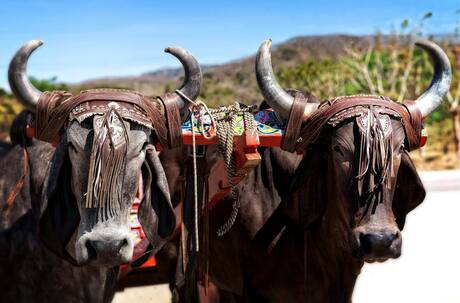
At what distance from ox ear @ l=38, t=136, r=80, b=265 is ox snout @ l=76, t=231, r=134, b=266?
29cm

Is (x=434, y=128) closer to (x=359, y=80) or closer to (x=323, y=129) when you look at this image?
(x=359, y=80)

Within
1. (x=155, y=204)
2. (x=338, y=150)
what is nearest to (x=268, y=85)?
(x=338, y=150)

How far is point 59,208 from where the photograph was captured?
3.61 meters

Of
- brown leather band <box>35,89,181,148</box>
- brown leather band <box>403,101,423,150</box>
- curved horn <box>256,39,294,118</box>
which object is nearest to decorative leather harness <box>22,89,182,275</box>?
brown leather band <box>35,89,181,148</box>

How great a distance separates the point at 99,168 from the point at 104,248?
0.39 meters

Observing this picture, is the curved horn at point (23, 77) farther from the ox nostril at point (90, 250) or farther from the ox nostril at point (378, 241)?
the ox nostril at point (378, 241)

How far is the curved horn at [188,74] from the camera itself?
3797mm

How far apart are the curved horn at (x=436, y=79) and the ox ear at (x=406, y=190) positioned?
379 mm

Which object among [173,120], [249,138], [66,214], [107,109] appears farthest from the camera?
[249,138]

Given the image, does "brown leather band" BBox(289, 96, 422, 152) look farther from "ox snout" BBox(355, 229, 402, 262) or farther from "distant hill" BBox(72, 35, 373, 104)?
"distant hill" BBox(72, 35, 373, 104)

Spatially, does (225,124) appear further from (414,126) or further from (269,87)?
(414,126)

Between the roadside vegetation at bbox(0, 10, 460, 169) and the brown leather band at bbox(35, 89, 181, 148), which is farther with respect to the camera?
the roadside vegetation at bbox(0, 10, 460, 169)

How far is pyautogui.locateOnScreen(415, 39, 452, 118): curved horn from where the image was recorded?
4148mm

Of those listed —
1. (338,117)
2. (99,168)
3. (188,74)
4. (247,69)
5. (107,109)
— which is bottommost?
(247,69)
